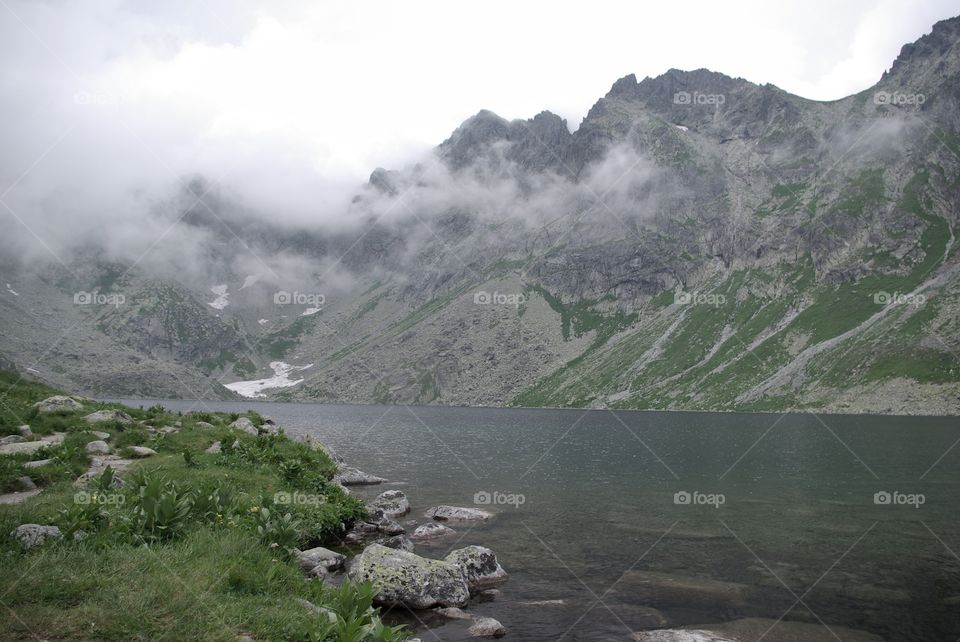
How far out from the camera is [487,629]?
62.5ft

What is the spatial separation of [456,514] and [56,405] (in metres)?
26.5

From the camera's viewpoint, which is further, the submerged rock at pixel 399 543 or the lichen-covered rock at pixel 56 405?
the lichen-covered rock at pixel 56 405

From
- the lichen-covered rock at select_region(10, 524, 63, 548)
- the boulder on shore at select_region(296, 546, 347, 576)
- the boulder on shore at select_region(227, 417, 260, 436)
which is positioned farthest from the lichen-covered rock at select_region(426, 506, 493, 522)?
the lichen-covered rock at select_region(10, 524, 63, 548)

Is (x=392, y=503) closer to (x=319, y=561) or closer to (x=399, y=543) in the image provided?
(x=399, y=543)

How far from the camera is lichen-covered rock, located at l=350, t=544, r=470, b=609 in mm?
20594

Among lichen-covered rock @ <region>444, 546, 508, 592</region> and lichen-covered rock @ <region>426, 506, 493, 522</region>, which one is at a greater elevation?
lichen-covered rock @ <region>444, 546, 508, 592</region>

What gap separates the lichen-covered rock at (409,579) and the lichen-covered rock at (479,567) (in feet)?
4.33

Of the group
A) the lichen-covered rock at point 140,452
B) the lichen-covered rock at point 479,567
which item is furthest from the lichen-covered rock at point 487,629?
the lichen-covered rock at point 140,452

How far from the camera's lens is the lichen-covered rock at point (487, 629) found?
1889 cm

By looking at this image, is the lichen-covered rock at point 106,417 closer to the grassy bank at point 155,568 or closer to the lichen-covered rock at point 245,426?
the lichen-covered rock at point 245,426

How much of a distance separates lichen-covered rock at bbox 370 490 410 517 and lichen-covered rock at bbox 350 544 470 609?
15.2 m

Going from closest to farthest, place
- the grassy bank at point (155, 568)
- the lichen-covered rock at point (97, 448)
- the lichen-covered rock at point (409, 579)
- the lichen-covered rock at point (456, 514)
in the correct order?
the grassy bank at point (155, 568)
the lichen-covered rock at point (409, 579)
the lichen-covered rock at point (97, 448)
the lichen-covered rock at point (456, 514)

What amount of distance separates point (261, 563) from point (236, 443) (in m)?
22.7

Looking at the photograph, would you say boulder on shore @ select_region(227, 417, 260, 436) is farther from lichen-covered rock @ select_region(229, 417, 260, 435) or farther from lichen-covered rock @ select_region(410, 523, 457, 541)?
lichen-covered rock @ select_region(410, 523, 457, 541)
